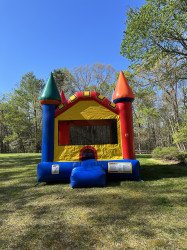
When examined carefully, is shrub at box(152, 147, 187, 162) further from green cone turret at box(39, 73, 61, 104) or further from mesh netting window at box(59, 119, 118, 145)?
green cone turret at box(39, 73, 61, 104)

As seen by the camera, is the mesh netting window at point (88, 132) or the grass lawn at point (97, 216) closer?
the grass lawn at point (97, 216)

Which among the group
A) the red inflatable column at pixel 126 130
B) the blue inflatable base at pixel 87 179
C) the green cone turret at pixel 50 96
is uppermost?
the green cone turret at pixel 50 96

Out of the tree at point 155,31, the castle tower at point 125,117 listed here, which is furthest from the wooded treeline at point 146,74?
the castle tower at point 125,117

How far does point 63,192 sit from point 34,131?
3534cm

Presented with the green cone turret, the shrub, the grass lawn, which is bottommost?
the grass lawn

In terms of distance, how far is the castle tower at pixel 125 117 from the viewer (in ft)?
28.4

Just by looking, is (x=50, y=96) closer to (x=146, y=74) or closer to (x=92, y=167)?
(x=92, y=167)

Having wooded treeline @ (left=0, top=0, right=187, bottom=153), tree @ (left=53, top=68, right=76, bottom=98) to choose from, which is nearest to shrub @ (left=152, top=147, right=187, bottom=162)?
wooded treeline @ (left=0, top=0, right=187, bottom=153)

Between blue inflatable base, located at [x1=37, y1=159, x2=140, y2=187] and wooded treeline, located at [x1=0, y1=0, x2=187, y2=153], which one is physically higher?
wooded treeline, located at [x1=0, y1=0, x2=187, y2=153]

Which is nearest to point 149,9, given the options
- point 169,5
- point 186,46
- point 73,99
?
point 169,5

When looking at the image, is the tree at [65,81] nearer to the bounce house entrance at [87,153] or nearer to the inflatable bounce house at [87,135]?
the inflatable bounce house at [87,135]

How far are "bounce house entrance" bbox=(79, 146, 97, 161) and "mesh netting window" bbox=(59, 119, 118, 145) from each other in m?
0.24

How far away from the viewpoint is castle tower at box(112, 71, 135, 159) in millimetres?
8648

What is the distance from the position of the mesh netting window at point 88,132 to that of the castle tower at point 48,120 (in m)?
0.45
